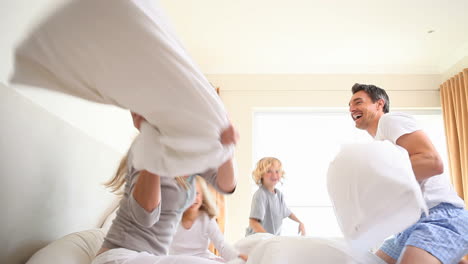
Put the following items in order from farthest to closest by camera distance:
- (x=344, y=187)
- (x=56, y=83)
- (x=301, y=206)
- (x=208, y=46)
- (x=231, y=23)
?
(x=301, y=206), (x=208, y=46), (x=231, y=23), (x=344, y=187), (x=56, y=83)

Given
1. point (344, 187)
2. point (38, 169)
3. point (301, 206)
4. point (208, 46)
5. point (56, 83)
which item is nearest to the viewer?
point (56, 83)

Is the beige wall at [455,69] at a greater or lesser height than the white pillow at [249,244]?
greater

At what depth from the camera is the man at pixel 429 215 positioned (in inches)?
45.4

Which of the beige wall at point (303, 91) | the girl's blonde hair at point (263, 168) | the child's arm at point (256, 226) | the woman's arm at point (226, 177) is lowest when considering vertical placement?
the child's arm at point (256, 226)

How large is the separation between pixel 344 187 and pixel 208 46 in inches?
127

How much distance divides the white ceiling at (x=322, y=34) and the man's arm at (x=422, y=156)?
6.94 feet

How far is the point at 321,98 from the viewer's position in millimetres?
4555

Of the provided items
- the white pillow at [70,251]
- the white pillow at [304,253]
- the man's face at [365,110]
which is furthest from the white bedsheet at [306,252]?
the man's face at [365,110]

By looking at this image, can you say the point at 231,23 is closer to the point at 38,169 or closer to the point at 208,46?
the point at 208,46

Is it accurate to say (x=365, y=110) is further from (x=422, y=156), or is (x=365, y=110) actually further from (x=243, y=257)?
(x=243, y=257)

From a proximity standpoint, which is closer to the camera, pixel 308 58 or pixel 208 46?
pixel 208 46

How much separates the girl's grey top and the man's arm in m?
0.73

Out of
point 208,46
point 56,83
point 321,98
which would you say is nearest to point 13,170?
point 56,83

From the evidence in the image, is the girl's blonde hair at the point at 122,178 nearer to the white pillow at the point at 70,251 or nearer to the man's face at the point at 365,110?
the white pillow at the point at 70,251
